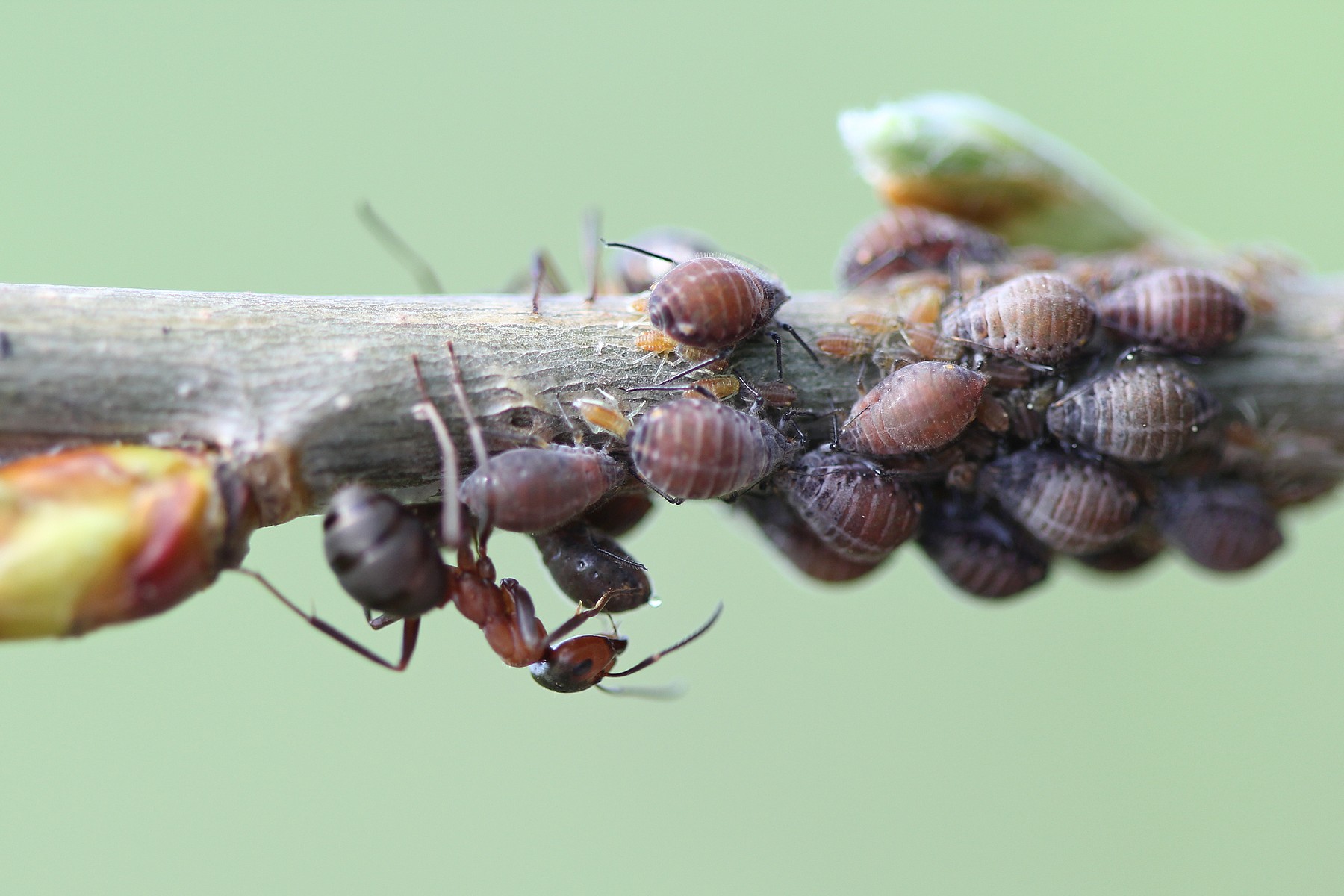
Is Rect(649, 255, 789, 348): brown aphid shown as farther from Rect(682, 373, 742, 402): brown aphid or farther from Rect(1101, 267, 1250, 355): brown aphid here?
Rect(1101, 267, 1250, 355): brown aphid

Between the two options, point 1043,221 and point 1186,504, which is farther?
point 1043,221

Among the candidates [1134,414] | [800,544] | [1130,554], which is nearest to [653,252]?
[800,544]

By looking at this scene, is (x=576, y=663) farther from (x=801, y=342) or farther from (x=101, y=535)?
(x=101, y=535)

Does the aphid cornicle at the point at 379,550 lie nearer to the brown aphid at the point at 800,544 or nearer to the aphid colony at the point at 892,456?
the aphid colony at the point at 892,456

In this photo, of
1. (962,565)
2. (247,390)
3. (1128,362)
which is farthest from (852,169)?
(247,390)

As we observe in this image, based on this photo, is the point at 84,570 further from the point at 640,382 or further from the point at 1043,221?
the point at 1043,221
